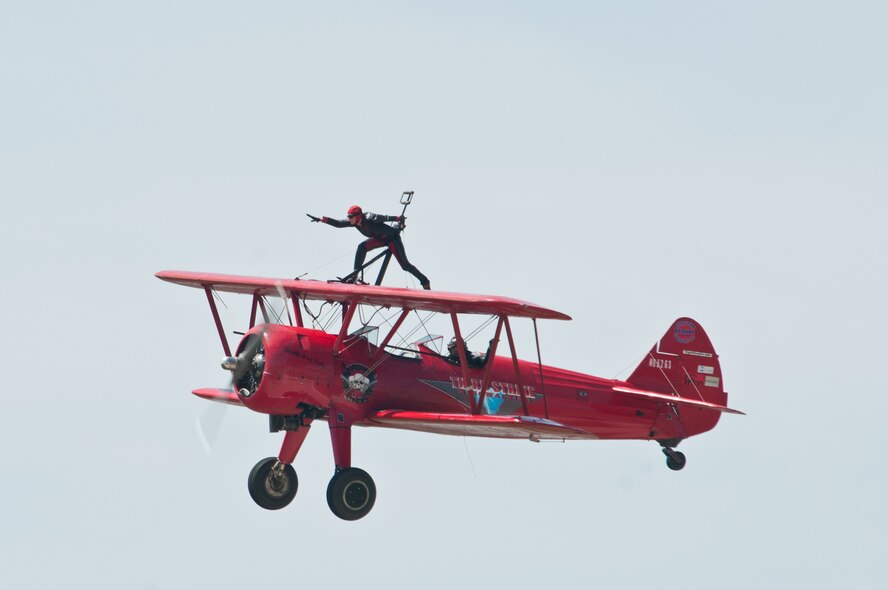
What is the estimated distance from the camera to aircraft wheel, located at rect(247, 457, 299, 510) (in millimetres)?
22734

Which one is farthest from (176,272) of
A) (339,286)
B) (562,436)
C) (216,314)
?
(562,436)

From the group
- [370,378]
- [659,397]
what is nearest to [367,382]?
[370,378]

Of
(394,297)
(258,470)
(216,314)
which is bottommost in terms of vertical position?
(258,470)

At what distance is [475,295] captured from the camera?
21.6 metres

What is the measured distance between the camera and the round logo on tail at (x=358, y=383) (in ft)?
73.5

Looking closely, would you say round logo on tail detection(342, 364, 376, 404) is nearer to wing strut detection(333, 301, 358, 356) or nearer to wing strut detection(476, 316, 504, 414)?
wing strut detection(333, 301, 358, 356)

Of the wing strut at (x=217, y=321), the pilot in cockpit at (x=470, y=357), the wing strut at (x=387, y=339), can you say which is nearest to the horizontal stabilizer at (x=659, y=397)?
the pilot in cockpit at (x=470, y=357)

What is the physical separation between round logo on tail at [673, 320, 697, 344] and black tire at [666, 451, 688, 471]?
6.38 feet

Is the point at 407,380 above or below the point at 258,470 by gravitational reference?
above

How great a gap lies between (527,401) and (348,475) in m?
3.31

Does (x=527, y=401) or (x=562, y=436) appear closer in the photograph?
(x=562, y=436)

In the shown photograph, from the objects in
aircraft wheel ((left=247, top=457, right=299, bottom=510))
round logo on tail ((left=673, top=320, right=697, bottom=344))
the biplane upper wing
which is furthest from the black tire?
aircraft wheel ((left=247, top=457, right=299, bottom=510))

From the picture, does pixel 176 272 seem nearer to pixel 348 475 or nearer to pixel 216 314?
pixel 216 314

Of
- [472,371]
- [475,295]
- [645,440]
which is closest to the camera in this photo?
[475,295]
